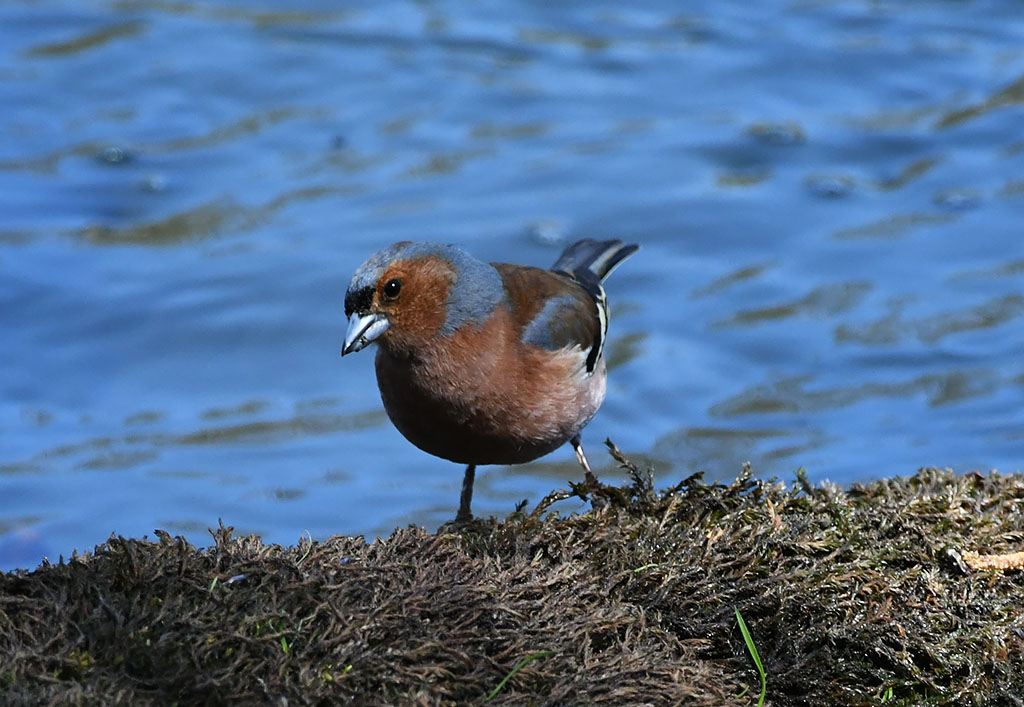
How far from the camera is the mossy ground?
3068mm

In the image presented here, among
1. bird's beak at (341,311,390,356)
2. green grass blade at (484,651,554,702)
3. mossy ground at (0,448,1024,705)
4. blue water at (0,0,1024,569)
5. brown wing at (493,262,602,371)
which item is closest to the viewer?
mossy ground at (0,448,1024,705)

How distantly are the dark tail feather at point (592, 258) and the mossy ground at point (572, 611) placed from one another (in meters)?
2.70

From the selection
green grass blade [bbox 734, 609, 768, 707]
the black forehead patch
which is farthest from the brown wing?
green grass blade [bbox 734, 609, 768, 707]

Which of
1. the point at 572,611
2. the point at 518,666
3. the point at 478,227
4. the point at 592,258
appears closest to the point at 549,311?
the point at 592,258

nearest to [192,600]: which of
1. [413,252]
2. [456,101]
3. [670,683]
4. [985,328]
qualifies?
[670,683]

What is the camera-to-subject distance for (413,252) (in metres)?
5.05

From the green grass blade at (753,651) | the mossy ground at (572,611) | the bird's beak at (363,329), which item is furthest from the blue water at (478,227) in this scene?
the green grass blade at (753,651)

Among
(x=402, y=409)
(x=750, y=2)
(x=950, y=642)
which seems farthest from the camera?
(x=750, y=2)

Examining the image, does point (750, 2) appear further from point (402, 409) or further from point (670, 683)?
point (670, 683)

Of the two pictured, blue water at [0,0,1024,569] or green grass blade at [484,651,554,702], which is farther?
blue water at [0,0,1024,569]

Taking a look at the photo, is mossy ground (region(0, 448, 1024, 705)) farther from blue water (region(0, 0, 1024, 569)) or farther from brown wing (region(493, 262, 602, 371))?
blue water (region(0, 0, 1024, 569))

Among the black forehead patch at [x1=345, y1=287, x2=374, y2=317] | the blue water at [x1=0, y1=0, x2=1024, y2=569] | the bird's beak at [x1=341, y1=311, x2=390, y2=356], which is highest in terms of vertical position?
the black forehead patch at [x1=345, y1=287, x2=374, y2=317]

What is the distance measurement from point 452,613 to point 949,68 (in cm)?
985

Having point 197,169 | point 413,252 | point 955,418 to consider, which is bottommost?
point 955,418
